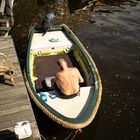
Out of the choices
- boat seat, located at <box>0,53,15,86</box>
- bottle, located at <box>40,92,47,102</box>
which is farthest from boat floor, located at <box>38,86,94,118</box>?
boat seat, located at <box>0,53,15,86</box>

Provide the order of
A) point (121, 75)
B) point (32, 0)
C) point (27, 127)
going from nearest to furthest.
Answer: point (27, 127) → point (121, 75) → point (32, 0)

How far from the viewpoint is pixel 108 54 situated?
58.9ft

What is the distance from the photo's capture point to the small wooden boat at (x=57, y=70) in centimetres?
1126

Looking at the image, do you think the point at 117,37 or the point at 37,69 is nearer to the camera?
the point at 37,69

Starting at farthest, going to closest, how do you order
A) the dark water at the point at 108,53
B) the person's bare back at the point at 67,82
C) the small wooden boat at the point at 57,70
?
the dark water at the point at 108,53 < the person's bare back at the point at 67,82 < the small wooden boat at the point at 57,70

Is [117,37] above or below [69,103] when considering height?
below

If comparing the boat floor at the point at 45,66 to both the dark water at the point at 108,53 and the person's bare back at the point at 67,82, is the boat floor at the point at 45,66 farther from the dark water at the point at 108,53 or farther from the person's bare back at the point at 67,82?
the dark water at the point at 108,53

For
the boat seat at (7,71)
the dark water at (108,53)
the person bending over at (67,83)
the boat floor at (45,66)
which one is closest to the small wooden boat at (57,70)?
the boat floor at (45,66)

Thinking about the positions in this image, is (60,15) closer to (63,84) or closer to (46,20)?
(46,20)

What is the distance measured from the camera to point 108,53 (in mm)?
18062

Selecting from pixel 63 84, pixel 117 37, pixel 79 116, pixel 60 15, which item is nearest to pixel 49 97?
pixel 63 84

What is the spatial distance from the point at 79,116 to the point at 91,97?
1.20 meters

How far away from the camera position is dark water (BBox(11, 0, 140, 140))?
1248cm

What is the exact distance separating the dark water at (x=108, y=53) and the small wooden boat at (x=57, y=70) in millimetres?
681
